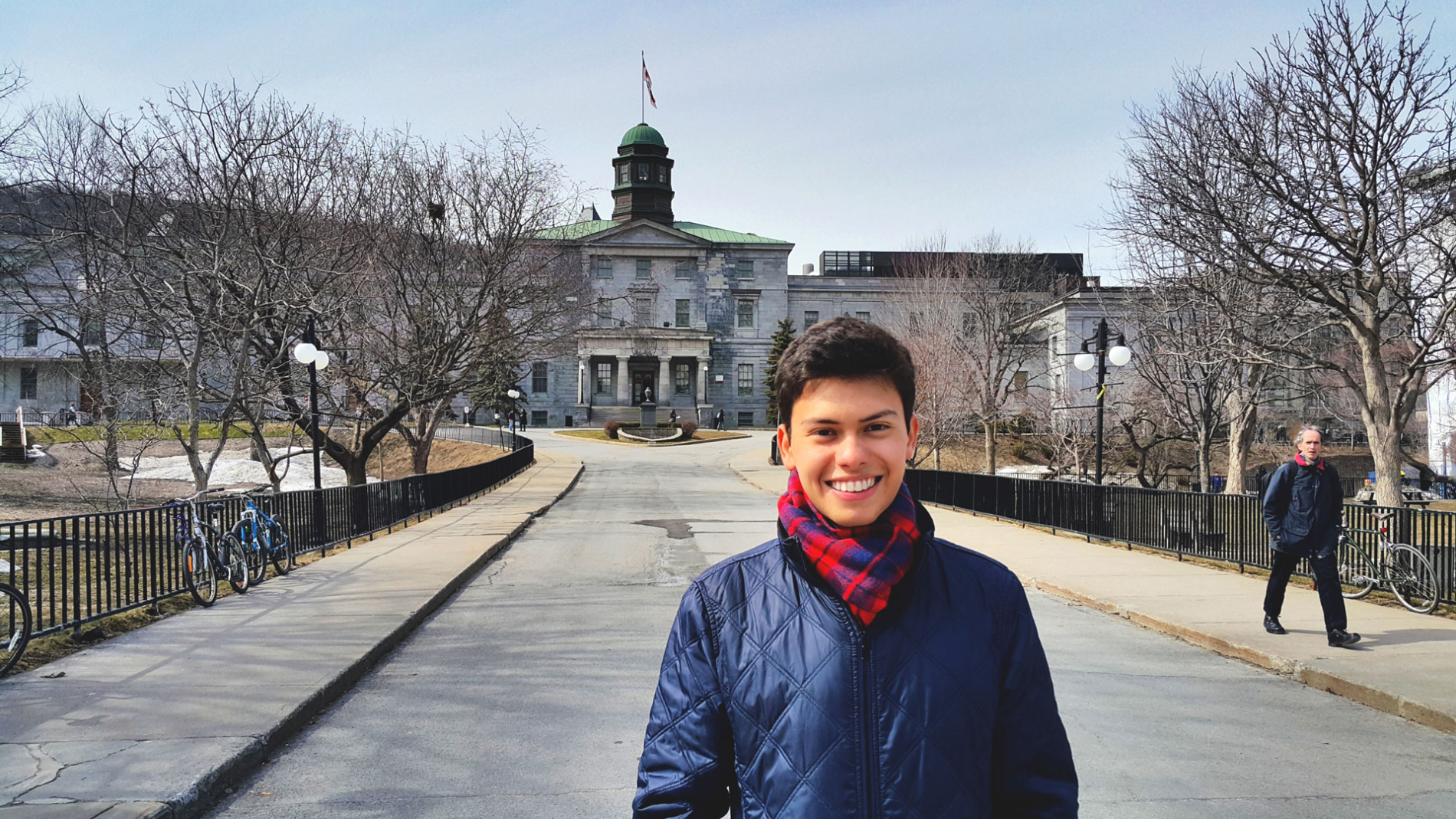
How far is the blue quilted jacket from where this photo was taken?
1994mm

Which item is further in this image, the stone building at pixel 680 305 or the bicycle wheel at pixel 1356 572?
the stone building at pixel 680 305

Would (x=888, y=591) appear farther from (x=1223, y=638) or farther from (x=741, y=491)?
(x=741, y=491)

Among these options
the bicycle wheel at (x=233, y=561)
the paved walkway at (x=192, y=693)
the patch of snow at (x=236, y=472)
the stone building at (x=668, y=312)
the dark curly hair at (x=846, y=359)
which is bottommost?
the patch of snow at (x=236, y=472)

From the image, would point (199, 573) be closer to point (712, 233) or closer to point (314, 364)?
point (314, 364)

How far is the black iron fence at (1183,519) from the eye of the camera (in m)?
10.8

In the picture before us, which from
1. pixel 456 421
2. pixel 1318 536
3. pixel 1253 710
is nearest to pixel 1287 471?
pixel 1318 536

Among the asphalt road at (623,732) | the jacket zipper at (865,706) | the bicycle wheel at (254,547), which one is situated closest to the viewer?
the jacket zipper at (865,706)

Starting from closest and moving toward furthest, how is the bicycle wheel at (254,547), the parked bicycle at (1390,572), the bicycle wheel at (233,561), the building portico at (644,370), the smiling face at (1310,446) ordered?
the smiling face at (1310,446) < the parked bicycle at (1390,572) < the bicycle wheel at (233,561) < the bicycle wheel at (254,547) < the building portico at (644,370)

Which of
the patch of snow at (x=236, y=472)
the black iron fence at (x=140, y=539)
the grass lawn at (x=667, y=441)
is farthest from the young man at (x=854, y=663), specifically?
the grass lawn at (x=667, y=441)

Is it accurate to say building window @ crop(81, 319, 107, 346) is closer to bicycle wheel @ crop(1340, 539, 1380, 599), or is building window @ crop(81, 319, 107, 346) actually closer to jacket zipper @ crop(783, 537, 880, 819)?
jacket zipper @ crop(783, 537, 880, 819)

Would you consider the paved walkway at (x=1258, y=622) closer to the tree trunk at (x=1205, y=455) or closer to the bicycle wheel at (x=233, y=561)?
the tree trunk at (x=1205, y=455)

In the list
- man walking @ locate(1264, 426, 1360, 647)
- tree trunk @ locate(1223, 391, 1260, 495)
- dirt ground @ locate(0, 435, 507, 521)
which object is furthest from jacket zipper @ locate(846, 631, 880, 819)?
tree trunk @ locate(1223, 391, 1260, 495)

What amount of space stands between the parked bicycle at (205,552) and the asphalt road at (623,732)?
2653mm

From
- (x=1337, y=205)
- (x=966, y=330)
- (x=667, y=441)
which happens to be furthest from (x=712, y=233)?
(x=1337, y=205)
